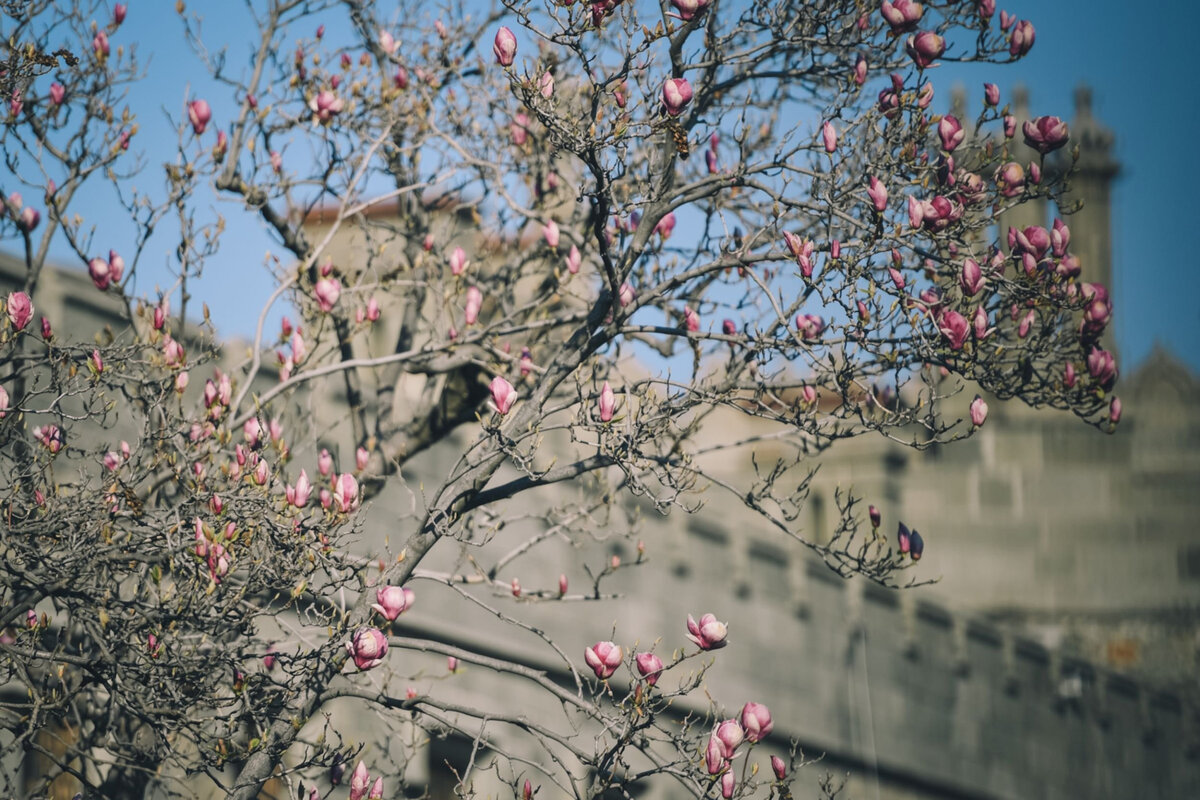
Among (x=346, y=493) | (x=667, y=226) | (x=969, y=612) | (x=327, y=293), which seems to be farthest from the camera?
(x=969, y=612)

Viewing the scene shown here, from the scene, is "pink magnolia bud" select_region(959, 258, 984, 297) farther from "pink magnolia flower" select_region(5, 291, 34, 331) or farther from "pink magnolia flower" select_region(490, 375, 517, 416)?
"pink magnolia flower" select_region(5, 291, 34, 331)

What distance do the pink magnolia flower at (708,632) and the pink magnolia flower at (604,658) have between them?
0.38 m

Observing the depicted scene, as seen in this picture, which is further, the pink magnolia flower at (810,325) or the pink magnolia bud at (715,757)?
the pink magnolia flower at (810,325)

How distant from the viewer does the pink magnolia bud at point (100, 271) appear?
27.1 feet

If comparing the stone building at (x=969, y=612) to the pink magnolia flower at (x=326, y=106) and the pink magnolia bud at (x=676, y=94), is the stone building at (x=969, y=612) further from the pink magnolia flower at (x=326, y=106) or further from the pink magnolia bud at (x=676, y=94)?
the pink magnolia flower at (x=326, y=106)

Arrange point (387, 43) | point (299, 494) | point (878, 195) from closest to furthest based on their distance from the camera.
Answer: point (299, 494), point (878, 195), point (387, 43)

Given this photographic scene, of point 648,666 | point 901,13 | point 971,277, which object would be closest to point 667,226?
point 901,13

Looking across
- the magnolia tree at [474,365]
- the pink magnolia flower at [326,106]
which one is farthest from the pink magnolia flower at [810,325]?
the pink magnolia flower at [326,106]

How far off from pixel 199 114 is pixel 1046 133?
5230 millimetres

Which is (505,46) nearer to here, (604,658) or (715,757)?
(604,658)

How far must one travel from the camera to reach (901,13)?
23.0 ft

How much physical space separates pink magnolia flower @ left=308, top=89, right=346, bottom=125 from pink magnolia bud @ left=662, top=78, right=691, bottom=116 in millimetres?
3225

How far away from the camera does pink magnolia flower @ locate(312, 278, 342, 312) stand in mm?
8234

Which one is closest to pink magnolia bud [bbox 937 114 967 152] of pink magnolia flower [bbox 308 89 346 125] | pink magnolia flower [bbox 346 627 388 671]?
pink magnolia flower [bbox 346 627 388 671]
